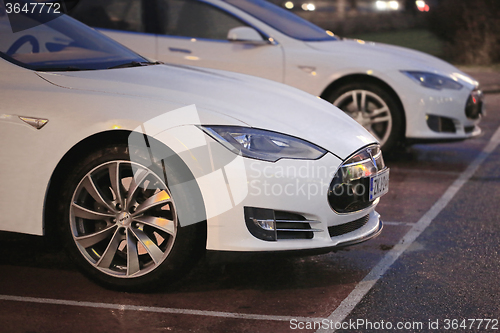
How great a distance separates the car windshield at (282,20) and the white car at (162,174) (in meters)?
3.50

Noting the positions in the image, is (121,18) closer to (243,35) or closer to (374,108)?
(243,35)

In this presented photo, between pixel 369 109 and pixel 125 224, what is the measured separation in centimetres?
400

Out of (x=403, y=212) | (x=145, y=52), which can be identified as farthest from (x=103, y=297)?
(x=145, y=52)

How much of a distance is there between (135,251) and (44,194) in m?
0.55

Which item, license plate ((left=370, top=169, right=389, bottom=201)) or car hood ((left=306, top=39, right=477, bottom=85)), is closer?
license plate ((left=370, top=169, right=389, bottom=201))

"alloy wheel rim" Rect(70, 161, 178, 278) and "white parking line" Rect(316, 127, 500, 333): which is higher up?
"alloy wheel rim" Rect(70, 161, 178, 278)

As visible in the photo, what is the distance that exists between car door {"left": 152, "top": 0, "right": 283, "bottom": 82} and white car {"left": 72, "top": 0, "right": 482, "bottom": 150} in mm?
10

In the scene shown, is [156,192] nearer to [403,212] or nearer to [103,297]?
[103,297]

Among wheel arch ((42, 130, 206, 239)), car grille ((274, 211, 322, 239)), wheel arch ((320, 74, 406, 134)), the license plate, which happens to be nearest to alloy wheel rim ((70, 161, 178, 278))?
wheel arch ((42, 130, 206, 239))

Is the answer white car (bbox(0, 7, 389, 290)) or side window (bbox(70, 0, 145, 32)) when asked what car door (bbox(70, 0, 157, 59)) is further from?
white car (bbox(0, 7, 389, 290))

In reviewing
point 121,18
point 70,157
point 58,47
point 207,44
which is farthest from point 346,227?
point 121,18

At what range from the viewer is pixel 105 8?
Answer: 6824 millimetres

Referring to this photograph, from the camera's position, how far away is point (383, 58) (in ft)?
21.9

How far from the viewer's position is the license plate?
3.55m
